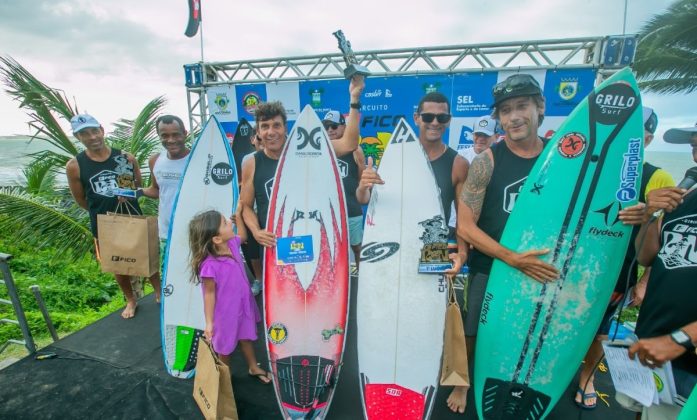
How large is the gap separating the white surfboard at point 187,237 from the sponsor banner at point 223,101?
2.51 meters

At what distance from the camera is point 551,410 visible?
2.04m

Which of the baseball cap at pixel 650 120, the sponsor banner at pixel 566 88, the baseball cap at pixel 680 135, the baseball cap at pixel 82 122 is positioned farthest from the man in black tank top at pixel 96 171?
the sponsor banner at pixel 566 88

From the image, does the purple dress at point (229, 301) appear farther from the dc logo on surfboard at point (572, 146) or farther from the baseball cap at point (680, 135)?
the baseball cap at point (680, 135)

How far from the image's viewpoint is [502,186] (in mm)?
1820

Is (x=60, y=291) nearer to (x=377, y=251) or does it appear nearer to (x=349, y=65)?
(x=377, y=251)

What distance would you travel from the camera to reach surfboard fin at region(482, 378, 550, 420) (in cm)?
196

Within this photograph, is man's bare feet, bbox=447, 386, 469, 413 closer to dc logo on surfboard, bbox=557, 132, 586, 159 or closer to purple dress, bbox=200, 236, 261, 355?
purple dress, bbox=200, 236, 261, 355

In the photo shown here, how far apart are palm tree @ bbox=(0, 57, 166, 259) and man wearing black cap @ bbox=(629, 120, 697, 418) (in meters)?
6.57

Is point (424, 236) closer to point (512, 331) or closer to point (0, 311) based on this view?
point (512, 331)

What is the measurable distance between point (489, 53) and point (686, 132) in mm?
2980

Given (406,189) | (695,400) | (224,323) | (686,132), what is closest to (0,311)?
(224,323)

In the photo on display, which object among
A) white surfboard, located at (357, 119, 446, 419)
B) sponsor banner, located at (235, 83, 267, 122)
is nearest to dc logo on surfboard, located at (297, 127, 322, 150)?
white surfboard, located at (357, 119, 446, 419)

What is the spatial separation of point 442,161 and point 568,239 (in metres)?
0.90

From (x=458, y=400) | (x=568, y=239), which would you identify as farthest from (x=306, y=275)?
(x=568, y=239)
